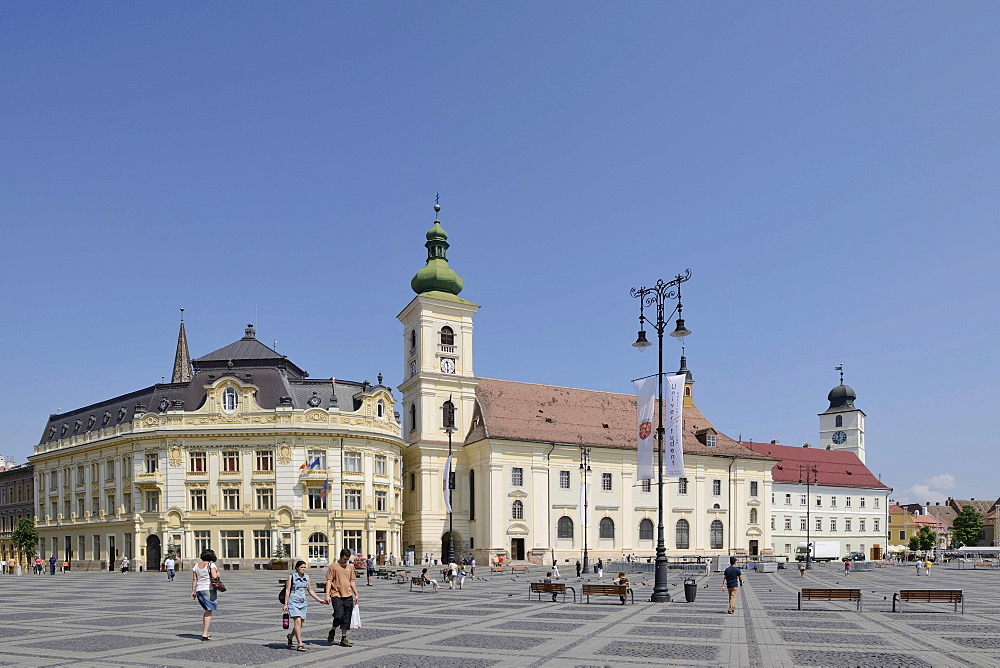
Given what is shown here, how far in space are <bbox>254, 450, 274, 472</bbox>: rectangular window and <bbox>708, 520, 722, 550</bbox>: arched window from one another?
40223mm

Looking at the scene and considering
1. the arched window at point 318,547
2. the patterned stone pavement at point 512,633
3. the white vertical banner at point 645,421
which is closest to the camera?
the patterned stone pavement at point 512,633

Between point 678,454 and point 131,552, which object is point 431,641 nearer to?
point 678,454

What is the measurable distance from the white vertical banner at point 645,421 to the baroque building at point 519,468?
124 ft

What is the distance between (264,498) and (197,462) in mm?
5572

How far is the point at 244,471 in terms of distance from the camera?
64.4 m

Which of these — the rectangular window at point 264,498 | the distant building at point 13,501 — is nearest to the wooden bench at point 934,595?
the rectangular window at point 264,498

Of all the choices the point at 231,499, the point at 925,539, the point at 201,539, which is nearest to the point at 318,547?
the point at 231,499

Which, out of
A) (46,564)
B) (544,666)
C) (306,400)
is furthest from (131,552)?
(544,666)

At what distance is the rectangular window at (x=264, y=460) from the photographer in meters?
64.6

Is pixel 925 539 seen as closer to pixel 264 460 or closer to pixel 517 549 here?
pixel 517 549

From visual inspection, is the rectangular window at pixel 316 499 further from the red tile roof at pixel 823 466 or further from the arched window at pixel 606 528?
the red tile roof at pixel 823 466

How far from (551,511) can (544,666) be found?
60.4 meters

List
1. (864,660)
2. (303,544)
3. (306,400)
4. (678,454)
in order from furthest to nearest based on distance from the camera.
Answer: (306,400) < (303,544) < (678,454) < (864,660)

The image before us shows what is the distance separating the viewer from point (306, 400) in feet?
223
